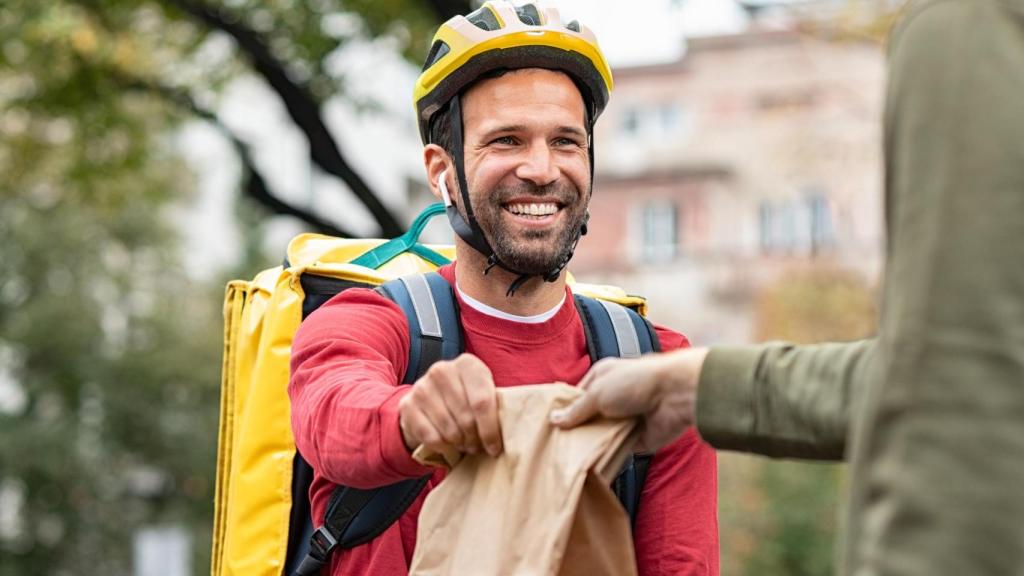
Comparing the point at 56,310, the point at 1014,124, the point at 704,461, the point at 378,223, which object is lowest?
the point at 56,310

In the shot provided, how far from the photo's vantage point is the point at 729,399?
98.1 inches

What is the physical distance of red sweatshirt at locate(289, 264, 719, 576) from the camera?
305 cm

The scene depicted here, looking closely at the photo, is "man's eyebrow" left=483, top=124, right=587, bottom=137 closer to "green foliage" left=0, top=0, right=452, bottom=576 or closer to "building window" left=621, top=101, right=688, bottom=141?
"green foliage" left=0, top=0, right=452, bottom=576

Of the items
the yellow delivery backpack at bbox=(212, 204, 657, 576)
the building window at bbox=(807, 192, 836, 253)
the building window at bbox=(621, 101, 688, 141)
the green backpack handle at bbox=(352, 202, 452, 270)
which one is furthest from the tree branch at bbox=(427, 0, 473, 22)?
the building window at bbox=(621, 101, 688, 141)

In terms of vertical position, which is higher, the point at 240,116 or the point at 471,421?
the point at 471,421

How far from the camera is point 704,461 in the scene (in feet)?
12.5

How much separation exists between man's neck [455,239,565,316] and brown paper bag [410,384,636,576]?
3.50 feet

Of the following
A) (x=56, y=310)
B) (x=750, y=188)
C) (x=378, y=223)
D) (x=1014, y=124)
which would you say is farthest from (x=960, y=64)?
(x=750, y=188)

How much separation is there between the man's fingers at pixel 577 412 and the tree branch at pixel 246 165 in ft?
30.8

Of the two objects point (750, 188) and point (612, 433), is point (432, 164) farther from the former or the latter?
point (750, 188)

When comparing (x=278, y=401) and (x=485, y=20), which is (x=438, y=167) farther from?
A: (x=278, y=401)

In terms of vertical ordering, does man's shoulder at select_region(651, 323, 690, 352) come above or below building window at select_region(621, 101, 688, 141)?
above

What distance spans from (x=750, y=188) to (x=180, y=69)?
33901mm

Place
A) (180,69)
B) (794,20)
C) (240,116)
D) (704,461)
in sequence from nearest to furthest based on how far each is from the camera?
(704,461) < (180,69) < (794,20) < (240,116)
